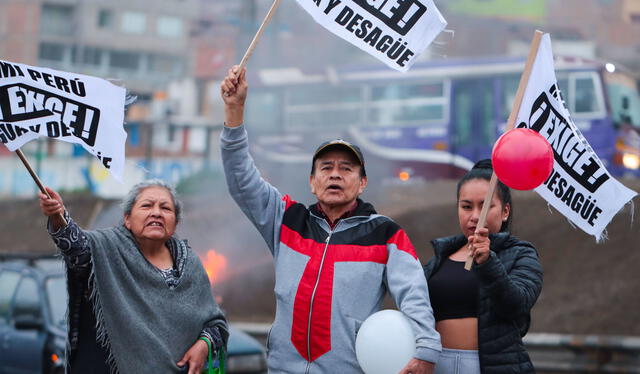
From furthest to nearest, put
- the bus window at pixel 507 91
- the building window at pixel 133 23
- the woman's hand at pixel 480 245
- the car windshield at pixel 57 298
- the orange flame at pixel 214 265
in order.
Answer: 1. the building window at pixel 133 23
2. the bus window at pixel 507 91
3. the orange flame at pixel 214 265
4. the car windshield at pixel 57 298
5. the woman's hand at pixel 480 245

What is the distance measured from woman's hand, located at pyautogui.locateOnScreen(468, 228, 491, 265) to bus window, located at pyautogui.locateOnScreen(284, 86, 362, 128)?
19636mm

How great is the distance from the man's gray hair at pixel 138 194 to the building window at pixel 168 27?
6642 cm

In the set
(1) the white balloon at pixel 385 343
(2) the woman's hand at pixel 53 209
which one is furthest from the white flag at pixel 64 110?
(1) the white balloon at pixel 385 343

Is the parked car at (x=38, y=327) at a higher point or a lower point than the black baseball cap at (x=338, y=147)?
lower

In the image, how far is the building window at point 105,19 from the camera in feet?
224

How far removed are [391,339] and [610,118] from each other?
57.7ft

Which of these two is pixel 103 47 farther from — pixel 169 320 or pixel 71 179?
pixel 169 320

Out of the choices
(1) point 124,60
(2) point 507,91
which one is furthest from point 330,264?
(1) point 124,60

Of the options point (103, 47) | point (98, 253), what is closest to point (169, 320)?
point (98, 253)

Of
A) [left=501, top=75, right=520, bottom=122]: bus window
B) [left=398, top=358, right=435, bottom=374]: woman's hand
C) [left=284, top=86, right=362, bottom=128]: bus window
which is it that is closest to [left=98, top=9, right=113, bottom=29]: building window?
[left=284, top=86, right=362, bottom=128]: bus window

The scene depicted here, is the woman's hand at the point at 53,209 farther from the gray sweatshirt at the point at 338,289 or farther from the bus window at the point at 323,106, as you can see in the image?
the bus window at the point at 323,106

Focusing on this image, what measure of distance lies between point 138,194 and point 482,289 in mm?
1760

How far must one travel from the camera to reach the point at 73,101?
15.6 feet

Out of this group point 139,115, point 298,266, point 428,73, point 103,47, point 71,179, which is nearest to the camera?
point 298,266
